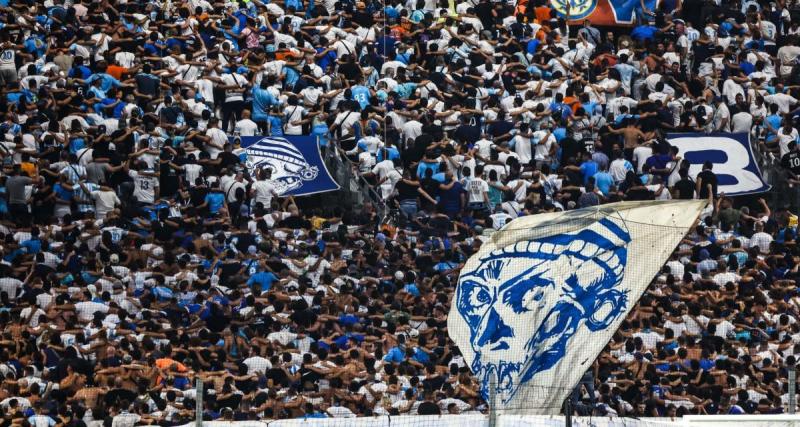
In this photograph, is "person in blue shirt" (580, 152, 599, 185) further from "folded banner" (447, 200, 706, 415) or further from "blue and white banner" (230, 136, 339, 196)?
"folded banner" (447, 200, 706, 415)

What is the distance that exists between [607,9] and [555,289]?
14532 millimetres

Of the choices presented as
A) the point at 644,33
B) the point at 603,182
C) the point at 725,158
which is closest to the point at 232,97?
the point at 603,182

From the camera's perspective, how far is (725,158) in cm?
2816

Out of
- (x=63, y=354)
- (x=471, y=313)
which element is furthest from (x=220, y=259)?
(x=471, y=313)

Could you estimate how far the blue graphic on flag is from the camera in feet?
57.3

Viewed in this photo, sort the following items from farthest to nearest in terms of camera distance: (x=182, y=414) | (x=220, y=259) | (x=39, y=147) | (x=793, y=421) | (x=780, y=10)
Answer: (x=780, y=10) → (x=39, y=147) → (x=220, y=259) → (x=182, y=414) → (x=793, y=421)

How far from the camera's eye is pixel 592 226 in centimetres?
1808

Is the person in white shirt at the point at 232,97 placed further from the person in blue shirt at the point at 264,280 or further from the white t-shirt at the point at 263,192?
the person in blue shirt at the point at 264,280

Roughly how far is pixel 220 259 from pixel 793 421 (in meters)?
11.6

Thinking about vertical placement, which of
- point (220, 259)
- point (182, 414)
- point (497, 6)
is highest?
point (497, 6)

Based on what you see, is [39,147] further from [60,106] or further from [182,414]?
[182,414]

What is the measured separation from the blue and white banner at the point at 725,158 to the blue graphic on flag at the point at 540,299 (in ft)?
33.1

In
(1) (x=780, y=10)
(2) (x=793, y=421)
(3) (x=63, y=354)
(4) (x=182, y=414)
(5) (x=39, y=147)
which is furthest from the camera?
(1) (x=780, y=10)

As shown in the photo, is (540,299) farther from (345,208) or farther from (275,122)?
(275,122)
